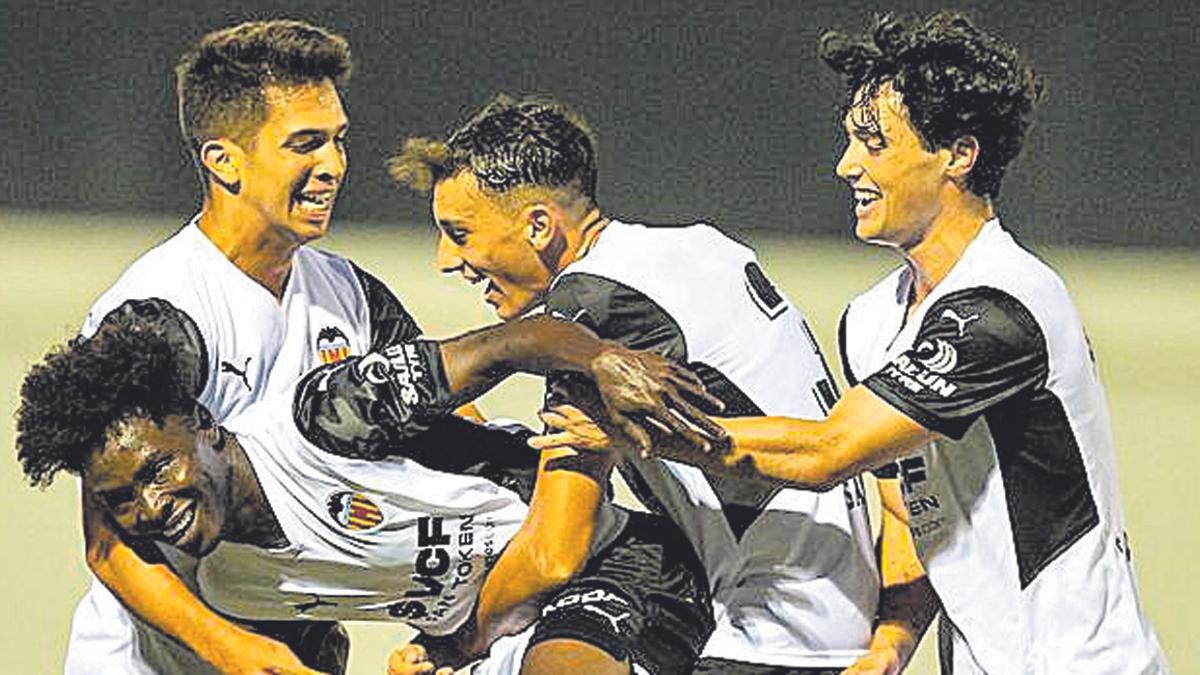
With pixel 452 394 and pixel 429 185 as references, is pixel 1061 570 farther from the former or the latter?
pixel 429 185

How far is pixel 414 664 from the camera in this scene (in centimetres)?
371

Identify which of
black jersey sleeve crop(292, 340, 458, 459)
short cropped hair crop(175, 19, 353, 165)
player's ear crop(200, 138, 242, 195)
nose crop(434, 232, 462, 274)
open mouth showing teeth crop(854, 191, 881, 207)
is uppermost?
short cropped hair crop(175, 19, 353, 165)

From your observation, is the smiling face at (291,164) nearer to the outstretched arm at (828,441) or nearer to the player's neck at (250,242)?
the player's neck at (250,242)

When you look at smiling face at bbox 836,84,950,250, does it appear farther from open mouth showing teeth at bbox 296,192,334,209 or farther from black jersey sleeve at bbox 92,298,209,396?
black jersey sleeve at bbox 92,298,209,396

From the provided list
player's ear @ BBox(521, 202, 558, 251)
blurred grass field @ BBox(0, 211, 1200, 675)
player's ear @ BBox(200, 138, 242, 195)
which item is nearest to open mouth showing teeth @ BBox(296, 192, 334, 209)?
player's ear @ BBox(200, 138, 242, 195)

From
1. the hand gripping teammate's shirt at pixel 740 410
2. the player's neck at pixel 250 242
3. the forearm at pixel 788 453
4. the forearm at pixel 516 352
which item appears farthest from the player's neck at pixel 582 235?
the player's neck at pixel 250 242

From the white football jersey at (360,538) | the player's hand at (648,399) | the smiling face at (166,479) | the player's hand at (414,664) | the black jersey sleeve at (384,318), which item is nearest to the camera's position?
the player's hand at (648,399)

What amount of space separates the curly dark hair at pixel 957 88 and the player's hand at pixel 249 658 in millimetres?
1141

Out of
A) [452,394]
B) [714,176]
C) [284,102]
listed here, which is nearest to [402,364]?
[452,394]

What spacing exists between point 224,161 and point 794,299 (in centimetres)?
240

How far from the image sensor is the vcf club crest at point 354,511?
361 cm

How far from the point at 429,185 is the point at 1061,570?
1152 mm

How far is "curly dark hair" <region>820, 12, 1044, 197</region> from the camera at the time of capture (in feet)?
12.0

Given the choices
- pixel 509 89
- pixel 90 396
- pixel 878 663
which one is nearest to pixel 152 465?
pixel 90 396
